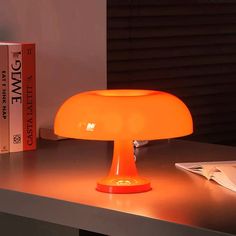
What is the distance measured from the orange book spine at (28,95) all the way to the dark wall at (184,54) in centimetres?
77

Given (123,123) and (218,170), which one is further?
(218,170)

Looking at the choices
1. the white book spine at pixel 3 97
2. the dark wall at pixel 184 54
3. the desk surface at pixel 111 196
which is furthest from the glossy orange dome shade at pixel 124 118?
the dark wall at pixel 184 54

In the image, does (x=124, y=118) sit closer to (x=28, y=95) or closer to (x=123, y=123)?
(x=123, y=123)

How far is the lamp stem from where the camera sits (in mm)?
1641

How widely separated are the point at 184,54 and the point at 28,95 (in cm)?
105

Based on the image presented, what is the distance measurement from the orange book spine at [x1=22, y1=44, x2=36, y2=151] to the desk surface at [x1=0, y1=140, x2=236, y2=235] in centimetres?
4

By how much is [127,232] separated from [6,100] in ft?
2.16

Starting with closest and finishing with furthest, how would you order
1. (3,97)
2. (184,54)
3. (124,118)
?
(124,118) < (3,97) < (184,54)

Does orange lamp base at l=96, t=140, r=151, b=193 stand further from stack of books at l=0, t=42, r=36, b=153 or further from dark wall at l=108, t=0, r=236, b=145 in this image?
dark wall at l=108, t=0, r=236, b=145

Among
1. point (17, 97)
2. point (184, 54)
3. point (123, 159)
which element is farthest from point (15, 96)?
point (184, 54)

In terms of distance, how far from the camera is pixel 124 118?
1.56 meters

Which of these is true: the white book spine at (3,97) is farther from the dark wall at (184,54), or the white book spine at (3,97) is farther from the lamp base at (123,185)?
the dark wall at (184,54)

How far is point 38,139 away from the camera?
87.5 inches

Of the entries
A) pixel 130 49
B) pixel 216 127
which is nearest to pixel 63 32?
pixel 130 49
